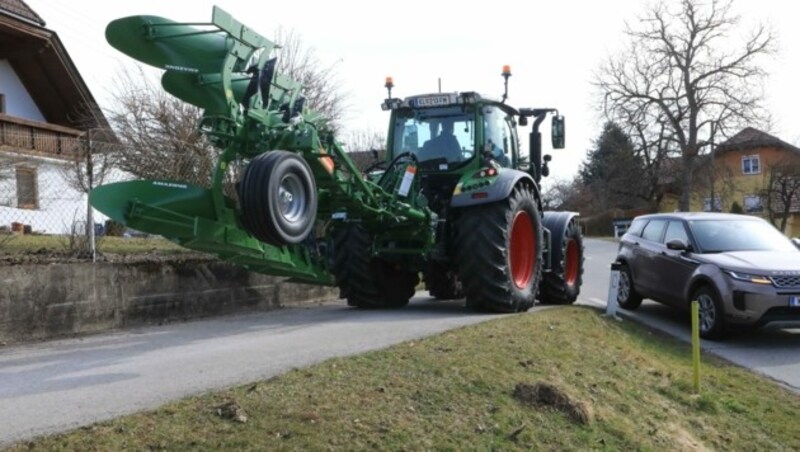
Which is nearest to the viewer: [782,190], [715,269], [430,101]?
[715,269]

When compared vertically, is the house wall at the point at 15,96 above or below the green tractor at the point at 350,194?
above

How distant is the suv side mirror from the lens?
10.5 metres

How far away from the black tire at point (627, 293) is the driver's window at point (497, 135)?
3.22 metres

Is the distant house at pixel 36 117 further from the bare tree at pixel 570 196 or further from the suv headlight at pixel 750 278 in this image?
the bare tree at pixel 570 196

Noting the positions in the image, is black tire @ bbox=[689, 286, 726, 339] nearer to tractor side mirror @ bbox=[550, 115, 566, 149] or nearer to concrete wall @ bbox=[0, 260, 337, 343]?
tractor side mirror @ bbox=[550, 115, 566, 149]

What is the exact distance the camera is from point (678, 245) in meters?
10.5

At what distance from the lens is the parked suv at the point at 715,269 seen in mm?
9062

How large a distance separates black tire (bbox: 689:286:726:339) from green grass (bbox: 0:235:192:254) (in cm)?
726

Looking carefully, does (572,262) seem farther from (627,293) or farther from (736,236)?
(736,236)

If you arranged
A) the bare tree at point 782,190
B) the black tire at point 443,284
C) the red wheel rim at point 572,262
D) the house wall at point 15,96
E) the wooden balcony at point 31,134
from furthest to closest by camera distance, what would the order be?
the bare tree at point 782,190, the house wall at point 15,96, the wooden balcony at point 31,134, the red wheel rim at point 572,262, the black tire at point 443,284

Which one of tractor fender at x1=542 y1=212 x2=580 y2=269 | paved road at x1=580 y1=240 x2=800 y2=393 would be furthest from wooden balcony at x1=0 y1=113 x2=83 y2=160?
paved road at x1=580 y1=240 x2=800 y2=393

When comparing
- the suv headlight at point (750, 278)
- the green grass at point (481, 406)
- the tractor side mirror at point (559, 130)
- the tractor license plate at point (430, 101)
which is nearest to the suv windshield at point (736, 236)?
the suv headlight at point (750, 278)

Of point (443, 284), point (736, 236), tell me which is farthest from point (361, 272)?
point (736, 236)

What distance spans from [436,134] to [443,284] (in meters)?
2.49
